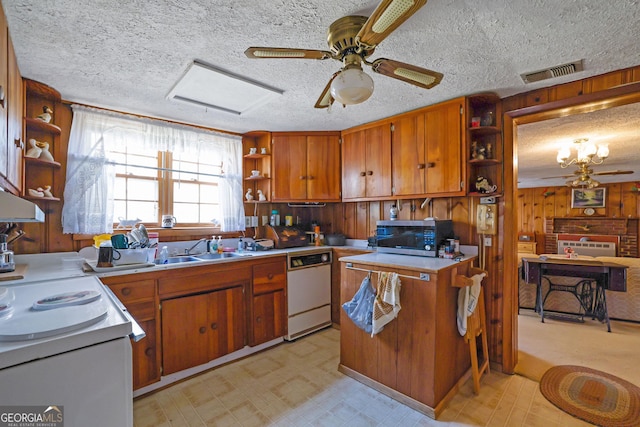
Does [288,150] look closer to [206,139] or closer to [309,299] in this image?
[206,139]

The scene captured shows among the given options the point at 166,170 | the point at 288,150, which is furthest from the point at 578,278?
the point at 166,170

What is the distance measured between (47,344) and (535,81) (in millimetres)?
2945

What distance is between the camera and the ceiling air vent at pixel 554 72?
5.96ft

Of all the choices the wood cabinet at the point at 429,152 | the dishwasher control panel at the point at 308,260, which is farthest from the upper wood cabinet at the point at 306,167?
the wood cabinet at the point at 429,152

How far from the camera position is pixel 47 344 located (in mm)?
858

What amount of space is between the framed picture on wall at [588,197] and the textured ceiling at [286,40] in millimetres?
6775

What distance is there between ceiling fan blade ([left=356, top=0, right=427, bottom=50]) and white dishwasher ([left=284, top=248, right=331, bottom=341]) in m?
2.14

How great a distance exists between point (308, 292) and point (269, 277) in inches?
20.2

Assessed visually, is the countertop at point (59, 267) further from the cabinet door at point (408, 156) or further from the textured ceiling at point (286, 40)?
the cabinet door at point (408, 156)

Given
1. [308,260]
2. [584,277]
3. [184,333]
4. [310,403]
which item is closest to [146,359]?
[184,333]

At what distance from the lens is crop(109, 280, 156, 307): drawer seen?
193cm

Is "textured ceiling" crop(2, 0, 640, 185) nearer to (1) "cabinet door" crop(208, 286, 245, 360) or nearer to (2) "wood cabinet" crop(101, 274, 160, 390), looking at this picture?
(2) "wood cabinet" crop(101, 274, 160, 390)

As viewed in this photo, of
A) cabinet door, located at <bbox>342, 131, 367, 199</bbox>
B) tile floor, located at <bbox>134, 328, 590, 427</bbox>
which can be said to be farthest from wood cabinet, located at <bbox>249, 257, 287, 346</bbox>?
cabinet door, located at <bbox>342, 131, 367, 199</bbox>

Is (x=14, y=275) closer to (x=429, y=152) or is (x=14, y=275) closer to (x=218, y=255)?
Answer: (x=218, y=255)
